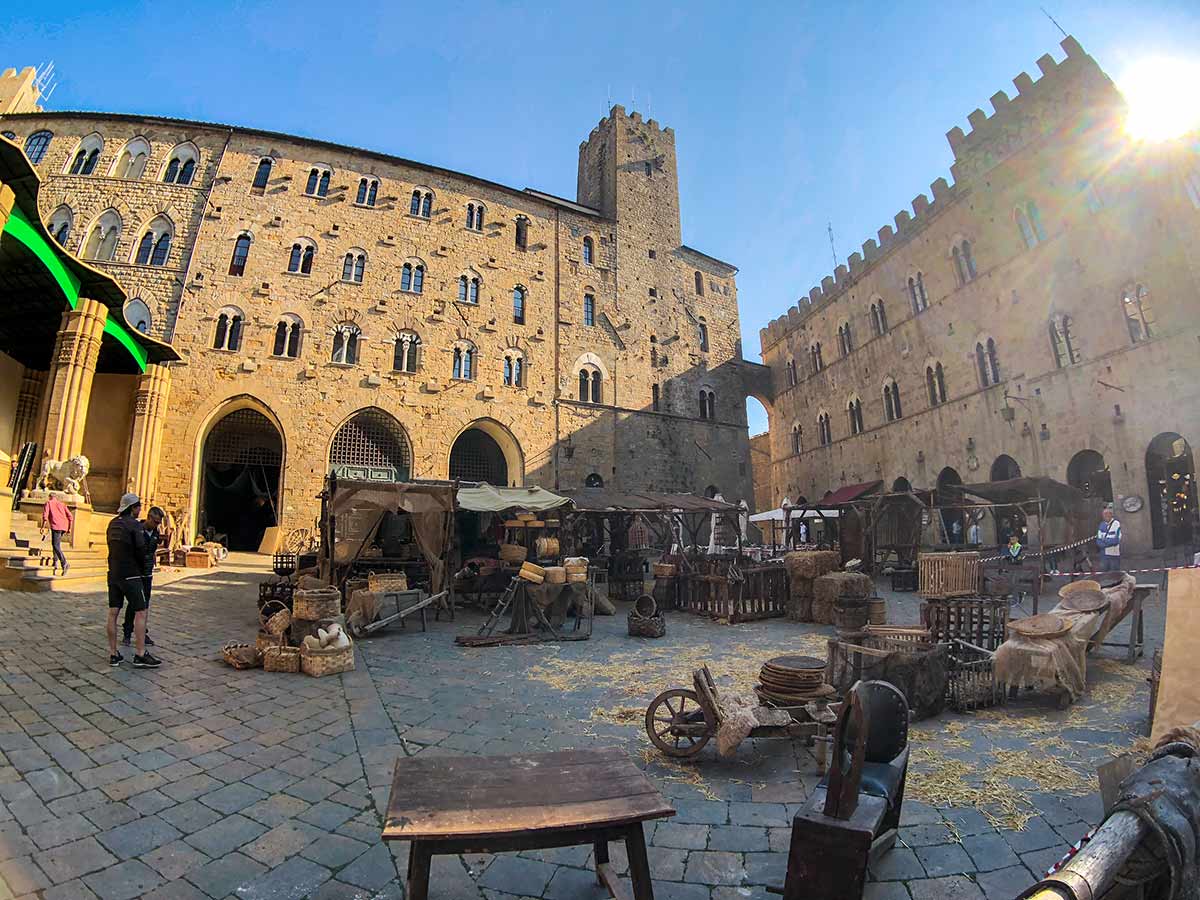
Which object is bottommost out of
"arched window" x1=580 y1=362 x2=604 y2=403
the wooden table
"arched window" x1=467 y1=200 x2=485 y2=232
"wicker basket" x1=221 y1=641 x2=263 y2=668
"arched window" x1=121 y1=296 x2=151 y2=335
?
"wicker basket" x1=221 y1=641 x2=263 y2=668

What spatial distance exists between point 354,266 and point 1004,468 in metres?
25.7

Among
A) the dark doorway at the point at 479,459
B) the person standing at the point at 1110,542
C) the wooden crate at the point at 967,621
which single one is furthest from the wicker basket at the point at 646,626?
the dark doorway at the point at 479,459

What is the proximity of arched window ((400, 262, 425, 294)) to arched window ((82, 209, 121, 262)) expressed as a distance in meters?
9.90

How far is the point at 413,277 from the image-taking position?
21938 millimetres

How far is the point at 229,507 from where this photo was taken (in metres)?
22.4

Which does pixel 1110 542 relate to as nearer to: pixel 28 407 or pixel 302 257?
pixel 302 257

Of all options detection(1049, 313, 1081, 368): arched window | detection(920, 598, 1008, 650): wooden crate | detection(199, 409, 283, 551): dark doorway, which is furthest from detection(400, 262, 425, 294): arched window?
detection(1049, 313, 1081, 368): arched window

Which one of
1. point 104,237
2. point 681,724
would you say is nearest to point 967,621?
point 681,724

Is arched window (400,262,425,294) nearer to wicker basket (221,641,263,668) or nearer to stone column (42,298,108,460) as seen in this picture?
stone column (42,298,108,460)

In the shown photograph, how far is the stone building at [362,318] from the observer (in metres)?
18.9

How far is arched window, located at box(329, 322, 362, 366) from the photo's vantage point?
65.7ft

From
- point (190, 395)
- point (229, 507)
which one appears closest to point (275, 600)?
point (190, 395)

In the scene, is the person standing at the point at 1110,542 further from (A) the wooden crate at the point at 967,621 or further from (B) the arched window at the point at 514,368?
(B) the arched window at the point at 514,368

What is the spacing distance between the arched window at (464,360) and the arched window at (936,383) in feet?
61.7
